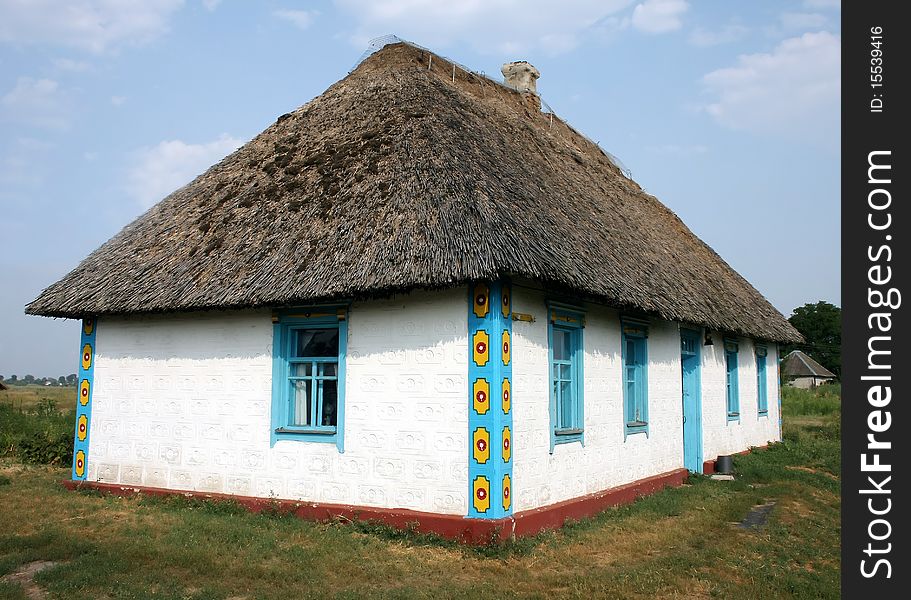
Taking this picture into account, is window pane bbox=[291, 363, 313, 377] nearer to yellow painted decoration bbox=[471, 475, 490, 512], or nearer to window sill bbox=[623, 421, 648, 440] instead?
yellow painted decoration bbox=[471, 475, 490, 512]

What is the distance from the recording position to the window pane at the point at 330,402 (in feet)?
28.2

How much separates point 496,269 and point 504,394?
1216mm

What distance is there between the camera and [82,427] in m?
10.6

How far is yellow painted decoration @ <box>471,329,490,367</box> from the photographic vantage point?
7516mm

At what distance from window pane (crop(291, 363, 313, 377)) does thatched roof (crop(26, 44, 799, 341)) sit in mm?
936

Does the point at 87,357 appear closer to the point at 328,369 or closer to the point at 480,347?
the point at 328,369

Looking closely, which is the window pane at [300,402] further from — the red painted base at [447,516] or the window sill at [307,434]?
the red painted base at [447,516]

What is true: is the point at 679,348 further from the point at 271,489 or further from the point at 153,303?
the point at 153,303

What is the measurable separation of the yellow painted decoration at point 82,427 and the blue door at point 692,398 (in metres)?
8.97

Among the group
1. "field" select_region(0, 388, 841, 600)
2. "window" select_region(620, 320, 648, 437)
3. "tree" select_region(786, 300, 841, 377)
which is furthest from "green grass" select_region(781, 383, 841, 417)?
"tree" select_region(786, 300, 841, 377)

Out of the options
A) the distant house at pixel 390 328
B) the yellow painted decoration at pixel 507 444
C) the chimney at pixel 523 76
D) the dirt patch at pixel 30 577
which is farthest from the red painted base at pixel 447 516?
the chimney at pixel 523 76

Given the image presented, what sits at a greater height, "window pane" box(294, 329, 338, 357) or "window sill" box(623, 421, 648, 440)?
"window pane" box(294, 329, 338, 357)

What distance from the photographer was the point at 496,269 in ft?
23.8
